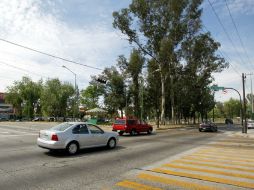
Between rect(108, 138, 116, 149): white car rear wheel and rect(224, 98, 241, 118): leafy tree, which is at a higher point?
rect(224, 98, 241, 118): leafy tree

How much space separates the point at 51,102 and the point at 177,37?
147 ft

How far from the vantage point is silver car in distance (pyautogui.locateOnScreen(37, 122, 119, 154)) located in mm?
11859

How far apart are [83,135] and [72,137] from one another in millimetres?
707

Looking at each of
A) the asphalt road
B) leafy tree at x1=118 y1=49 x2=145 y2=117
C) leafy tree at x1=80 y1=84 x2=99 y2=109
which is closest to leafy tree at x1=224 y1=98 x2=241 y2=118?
leafy tree at x1=80 y1=84 x2=99 y2=109

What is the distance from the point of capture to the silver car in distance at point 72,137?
11.9m

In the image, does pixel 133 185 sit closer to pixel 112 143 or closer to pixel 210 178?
pixel 210 178

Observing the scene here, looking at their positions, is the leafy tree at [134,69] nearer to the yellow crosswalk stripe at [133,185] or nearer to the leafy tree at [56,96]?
the leafy tree at [56,96]

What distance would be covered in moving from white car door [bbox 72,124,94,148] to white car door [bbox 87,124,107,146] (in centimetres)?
26

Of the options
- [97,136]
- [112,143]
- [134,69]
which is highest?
[134,69]

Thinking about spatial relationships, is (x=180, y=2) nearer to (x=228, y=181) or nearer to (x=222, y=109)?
(x=228, y=181)

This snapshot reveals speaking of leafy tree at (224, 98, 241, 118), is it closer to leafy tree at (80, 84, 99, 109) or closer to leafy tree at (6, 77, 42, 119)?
leafy tree at (80, 84, 99, 109)

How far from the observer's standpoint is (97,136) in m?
13.7

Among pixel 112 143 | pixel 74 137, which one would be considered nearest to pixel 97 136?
pixel 112 143

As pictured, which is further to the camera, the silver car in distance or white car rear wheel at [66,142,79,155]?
white car rear wheel at [66,142,79,155]
